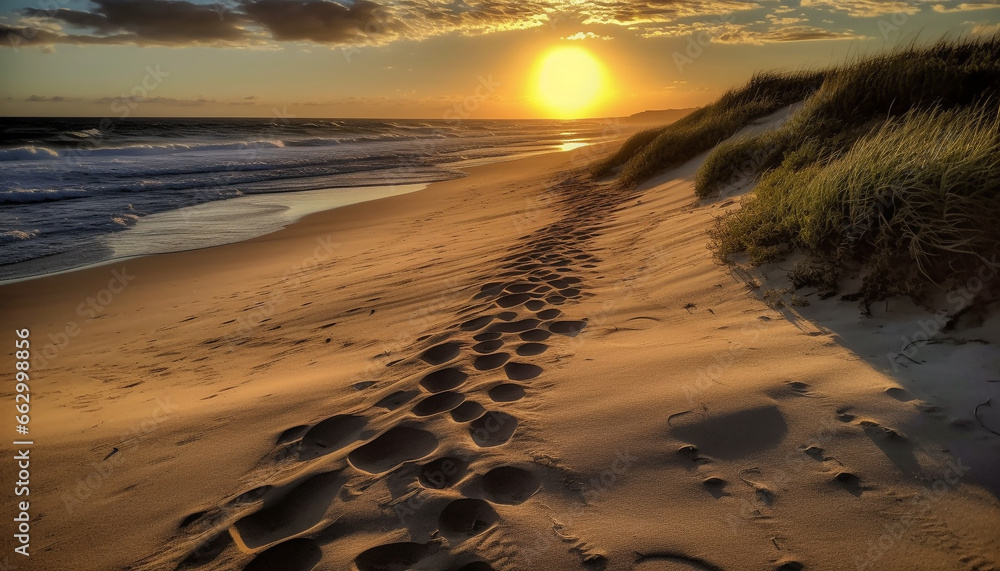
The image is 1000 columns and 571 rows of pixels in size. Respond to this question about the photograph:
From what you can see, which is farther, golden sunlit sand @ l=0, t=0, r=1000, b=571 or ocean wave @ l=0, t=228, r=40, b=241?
ocean wave @ l=0, t=228, r=40, b=241

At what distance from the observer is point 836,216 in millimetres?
2896

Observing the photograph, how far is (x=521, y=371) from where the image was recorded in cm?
290

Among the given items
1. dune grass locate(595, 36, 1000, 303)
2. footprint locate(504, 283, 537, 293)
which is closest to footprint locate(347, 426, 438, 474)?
footprint locate(504, 283, 537, 293)

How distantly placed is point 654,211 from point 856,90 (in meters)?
2.47

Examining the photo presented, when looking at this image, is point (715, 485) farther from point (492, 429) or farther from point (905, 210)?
point (905, 210)

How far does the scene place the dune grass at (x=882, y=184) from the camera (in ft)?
7.97

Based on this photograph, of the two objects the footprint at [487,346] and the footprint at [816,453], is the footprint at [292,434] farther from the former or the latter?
the footprint at [816,453]

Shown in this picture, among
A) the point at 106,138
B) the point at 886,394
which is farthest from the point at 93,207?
the point at 106,138

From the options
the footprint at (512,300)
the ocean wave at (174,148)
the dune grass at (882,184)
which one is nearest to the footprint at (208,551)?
the footprint at (512,300)

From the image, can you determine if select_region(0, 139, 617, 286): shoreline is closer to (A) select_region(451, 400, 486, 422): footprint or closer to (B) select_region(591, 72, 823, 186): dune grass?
(B) select_region(591, 72, 823, 186): dune grass

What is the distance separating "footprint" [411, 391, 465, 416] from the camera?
2.57m

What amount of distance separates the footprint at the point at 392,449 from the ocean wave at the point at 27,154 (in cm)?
2540

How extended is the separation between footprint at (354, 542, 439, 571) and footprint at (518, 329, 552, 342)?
1725mm

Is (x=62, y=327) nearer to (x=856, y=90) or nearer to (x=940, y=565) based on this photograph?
(x=940, y=565)
